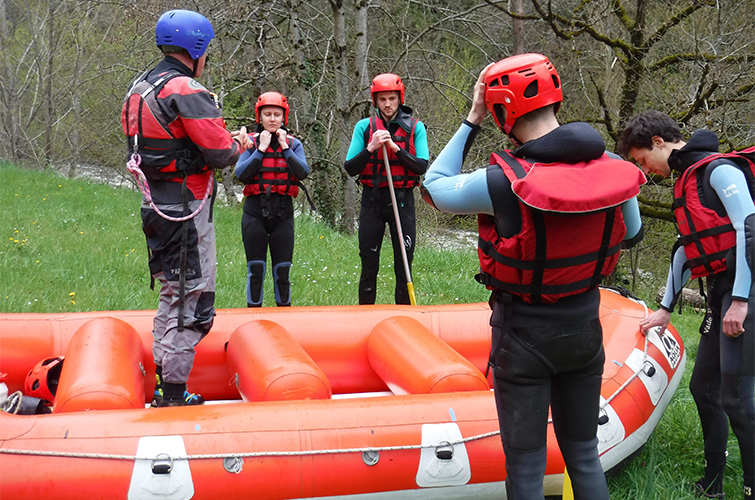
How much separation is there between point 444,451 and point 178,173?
181 centimetres

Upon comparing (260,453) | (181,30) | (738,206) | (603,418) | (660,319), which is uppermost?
(181,30)

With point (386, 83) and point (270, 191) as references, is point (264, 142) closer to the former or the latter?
point (270, 191)

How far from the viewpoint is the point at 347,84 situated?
9.52 meters

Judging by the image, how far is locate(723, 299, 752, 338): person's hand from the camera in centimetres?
249

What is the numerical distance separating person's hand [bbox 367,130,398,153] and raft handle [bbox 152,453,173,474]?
8.30 ft

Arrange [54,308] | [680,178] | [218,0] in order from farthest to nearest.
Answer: [218,0] < [54,308] < [680,178]

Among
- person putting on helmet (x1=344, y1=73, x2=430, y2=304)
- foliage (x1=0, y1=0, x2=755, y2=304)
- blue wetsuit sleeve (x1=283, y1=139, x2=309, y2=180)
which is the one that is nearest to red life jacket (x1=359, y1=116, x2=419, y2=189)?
person putting on helmet (x1=344, y1=73, x2=430, y2=304)

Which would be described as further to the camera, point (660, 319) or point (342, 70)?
point (342, 70)

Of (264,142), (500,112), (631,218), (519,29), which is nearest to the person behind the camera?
(500,112)

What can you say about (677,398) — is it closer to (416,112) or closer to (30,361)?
(30,361)

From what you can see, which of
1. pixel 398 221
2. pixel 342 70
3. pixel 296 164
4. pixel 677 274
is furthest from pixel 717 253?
pixel 342 70

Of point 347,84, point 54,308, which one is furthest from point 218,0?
point 54,308

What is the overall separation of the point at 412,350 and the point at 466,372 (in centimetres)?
32

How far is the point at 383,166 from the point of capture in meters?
4.52
